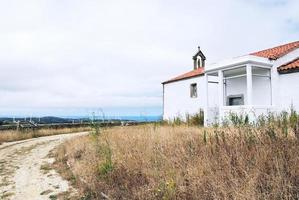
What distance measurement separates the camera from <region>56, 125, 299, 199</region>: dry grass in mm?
3818

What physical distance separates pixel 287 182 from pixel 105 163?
4075 millimetres

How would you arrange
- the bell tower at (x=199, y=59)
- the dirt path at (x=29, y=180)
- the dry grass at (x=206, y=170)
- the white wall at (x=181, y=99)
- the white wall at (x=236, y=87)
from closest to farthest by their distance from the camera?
the dry grass at (x=206, y=170) < the dirt path at (x=29, y=180) < the white wall at (x=236, y=87) < the white wall at (x=181, y=99) < the bell tower at (x=199, y=59)

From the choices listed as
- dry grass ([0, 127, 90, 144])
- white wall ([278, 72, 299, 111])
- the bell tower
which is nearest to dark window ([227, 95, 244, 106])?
white wall ([278, 72, 299, 111])

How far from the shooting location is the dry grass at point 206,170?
12.5 ft

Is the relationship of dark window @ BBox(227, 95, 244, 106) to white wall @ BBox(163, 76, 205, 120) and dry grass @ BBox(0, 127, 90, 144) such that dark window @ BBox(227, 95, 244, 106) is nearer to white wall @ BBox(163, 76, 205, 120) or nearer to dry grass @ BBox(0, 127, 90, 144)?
white wall @ BBox(163, 76, 205, 120)

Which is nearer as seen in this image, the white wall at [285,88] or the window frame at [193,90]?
the white wall at [285,88]

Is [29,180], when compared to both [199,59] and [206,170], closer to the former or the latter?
[206,170]

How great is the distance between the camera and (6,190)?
6793 millimetres

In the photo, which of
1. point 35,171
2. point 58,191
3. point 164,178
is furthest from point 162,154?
point 35,171

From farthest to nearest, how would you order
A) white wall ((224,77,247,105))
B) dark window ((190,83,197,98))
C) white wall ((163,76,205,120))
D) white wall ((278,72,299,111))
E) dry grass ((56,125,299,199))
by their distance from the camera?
dark window ((190,83,197,98)) → white wall ((163,76,205,120)) → white wall ((224,77,247,105)) → white wall ((278,72,299,111)) → dry grass ((56,125,299,199))

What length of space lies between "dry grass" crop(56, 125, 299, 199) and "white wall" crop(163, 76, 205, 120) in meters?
13.8

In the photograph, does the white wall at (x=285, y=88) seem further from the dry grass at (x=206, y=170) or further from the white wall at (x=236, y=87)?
the dry grass at (x=206, y=170)

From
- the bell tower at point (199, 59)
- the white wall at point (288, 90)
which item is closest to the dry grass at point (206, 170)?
the white wall at point (288, 90)

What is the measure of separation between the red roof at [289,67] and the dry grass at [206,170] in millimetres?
9326
